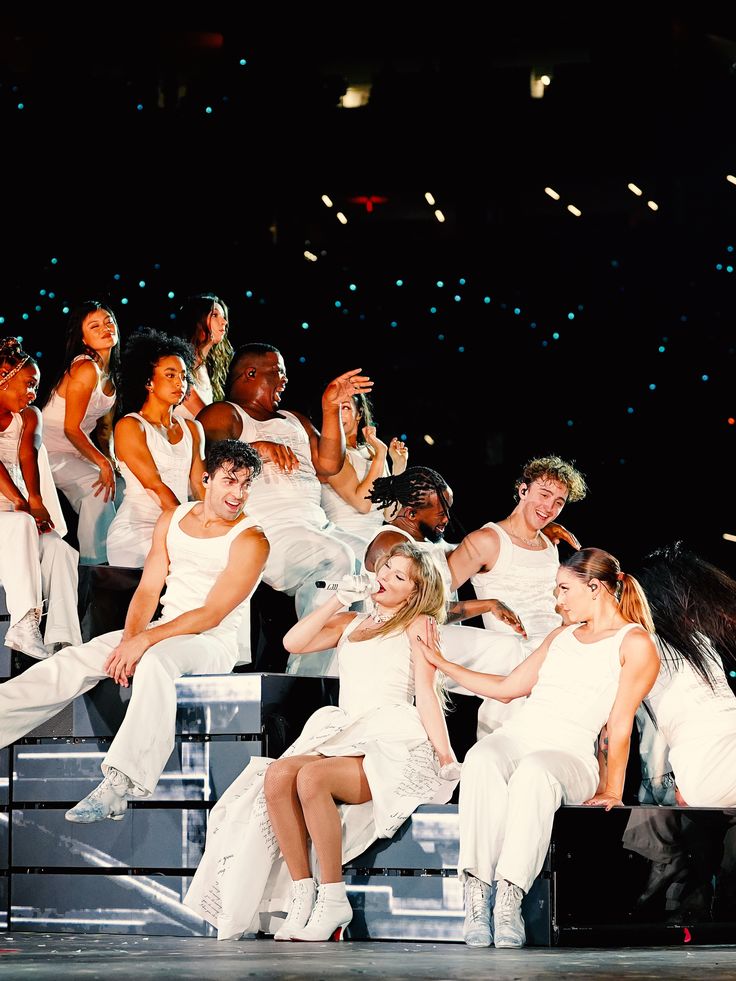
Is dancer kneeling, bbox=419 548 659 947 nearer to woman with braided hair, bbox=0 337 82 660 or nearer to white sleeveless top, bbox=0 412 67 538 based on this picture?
woman with braided hair, bbox=0 337 82 660

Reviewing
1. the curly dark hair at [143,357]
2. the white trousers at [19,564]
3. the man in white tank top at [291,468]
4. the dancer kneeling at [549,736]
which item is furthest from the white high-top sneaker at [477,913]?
the curly dark hair at [143,357]

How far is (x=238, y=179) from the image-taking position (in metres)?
9.18

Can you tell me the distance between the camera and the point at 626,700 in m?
4.54

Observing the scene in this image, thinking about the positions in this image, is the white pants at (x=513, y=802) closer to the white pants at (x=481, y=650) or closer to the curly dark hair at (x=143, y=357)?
the white pants at (x=481, y=650)

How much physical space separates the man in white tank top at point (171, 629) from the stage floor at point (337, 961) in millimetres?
746

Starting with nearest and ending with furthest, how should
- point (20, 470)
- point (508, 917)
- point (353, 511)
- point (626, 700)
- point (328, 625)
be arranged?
1. point (508, 917)
2. point (626, 700)
3. point (328, 625)
4. point (20, 470)
5. point (353, 511)

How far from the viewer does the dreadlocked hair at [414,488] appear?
583 centimetres

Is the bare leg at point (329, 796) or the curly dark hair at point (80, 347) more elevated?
the curly dark hair at point (80, 347)

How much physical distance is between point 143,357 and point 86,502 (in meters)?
0.63

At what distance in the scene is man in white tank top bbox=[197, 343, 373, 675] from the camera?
19.6 ft

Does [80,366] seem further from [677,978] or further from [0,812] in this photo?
[677,978]

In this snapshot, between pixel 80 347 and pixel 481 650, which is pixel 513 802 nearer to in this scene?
pixel 481 650

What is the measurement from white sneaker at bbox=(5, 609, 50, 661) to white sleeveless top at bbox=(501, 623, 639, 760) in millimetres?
1746

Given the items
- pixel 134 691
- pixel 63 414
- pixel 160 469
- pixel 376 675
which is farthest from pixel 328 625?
pixel 63 414
